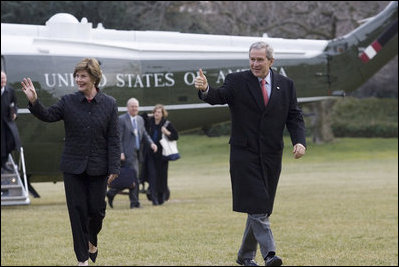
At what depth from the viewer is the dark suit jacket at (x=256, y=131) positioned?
598 cm

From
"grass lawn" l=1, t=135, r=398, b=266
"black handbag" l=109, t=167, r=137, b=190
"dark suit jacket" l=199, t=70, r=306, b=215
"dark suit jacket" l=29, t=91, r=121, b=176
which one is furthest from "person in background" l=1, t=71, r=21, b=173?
"grass lawn" l=1, t=135, r=398, b=266

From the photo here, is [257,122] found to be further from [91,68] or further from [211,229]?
[211,229]

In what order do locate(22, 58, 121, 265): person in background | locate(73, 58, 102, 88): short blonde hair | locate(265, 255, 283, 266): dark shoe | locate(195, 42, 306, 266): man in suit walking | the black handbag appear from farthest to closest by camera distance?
the black handbag < locate(265, 255, 283, 266): dark shoe < locate(195, 42, 306, 266): man in suit walking < locate(22, 58, 121, 265): person in background < locate(73, 58, 102, 88): short blonde hair

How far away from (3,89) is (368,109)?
64682mm

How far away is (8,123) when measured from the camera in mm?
12422

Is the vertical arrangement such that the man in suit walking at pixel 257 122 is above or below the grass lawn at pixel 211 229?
above

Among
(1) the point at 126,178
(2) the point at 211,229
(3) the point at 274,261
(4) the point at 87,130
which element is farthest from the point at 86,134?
(2) the point at 211,229

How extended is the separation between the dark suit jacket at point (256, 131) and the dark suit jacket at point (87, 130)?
58cm

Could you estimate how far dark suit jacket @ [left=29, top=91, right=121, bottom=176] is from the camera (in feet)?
18.8

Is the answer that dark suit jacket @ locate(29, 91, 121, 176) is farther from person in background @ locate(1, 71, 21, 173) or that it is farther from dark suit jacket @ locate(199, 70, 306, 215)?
person in background @ locate(1, 71, 21, 173)

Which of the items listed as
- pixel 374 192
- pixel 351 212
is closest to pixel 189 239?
pixel 351 212

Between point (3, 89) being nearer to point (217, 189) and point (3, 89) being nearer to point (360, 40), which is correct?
point (360, 40)

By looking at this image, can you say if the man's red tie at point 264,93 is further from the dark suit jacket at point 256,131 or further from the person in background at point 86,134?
the person in background at point 86,134

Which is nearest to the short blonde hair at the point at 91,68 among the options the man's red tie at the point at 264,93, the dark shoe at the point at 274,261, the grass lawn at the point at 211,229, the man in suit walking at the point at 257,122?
the man in suit walking at the point at 257,122
